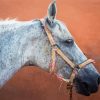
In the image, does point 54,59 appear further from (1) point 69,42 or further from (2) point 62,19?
(2) point 62,19

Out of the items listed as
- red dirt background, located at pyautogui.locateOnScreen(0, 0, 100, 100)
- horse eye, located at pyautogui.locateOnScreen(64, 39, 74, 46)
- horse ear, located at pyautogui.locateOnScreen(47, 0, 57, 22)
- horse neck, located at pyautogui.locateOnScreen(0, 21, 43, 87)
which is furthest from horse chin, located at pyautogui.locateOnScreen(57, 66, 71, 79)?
red dirt background, located at pyautogui.locateOnScreen(0, 0, 100, 100)

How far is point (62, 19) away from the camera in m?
4.96

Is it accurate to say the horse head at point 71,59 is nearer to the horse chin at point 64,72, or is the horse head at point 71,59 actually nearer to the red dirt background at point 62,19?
the horse chin at point 64,72

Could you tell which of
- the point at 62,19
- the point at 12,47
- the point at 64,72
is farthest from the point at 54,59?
the point at 62,19

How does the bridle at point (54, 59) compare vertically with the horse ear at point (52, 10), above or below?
below

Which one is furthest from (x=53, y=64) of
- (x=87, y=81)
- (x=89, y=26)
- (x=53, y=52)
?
(x=89, y=26)

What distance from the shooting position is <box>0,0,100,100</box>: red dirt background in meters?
4.89

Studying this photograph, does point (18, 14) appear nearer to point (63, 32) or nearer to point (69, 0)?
point (69, 0)

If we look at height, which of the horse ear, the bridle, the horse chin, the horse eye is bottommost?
the horse chin

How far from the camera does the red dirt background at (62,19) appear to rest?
4.89 meters

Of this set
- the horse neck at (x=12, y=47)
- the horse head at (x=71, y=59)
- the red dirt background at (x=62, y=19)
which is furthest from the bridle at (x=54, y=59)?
the red dirt background at (x=62, y=19)

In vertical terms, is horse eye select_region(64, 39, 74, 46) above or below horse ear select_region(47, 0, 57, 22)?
below

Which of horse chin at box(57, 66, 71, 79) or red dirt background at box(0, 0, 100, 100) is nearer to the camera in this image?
horse chin at box(57, 66, 71, 79)

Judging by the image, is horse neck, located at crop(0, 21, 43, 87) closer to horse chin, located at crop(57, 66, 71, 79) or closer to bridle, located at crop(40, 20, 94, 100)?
bridle, located at crop(40, 20, 94, 100)
